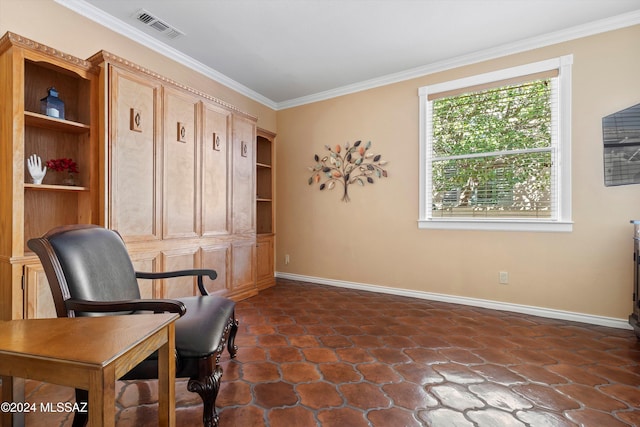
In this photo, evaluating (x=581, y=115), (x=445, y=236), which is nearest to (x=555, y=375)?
(x=445, y=236)

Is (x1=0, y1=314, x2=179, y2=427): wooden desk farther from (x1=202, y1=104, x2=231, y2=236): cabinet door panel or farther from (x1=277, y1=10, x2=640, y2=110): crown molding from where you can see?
(x1=277, y1=10, x2=640, y2=110): crown molding

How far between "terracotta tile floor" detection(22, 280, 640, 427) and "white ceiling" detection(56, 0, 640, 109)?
9.23ft

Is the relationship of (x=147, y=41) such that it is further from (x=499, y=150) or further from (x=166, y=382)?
(x=499, y=150)

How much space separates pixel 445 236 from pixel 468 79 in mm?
1805

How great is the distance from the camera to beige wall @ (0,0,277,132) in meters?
2.15

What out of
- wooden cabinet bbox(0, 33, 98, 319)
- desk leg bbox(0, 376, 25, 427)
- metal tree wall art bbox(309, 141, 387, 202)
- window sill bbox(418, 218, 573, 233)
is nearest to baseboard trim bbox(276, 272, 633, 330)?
window sill bbox(418, 218, 573, 233)

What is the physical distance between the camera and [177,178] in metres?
2.78

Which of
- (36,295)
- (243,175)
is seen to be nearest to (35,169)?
(36,295)

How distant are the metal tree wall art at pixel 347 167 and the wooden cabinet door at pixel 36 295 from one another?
3.11 m

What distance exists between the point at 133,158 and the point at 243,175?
129 cm

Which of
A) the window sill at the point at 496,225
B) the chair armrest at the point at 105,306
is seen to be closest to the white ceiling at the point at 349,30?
the window sill at the point at 496,225

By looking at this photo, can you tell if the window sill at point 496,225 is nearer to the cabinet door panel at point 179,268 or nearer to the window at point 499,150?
the window at point 499,150

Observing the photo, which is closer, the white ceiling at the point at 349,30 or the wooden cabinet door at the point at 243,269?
the white ceiling at the point at 349,30

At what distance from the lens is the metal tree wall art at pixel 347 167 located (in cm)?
384
